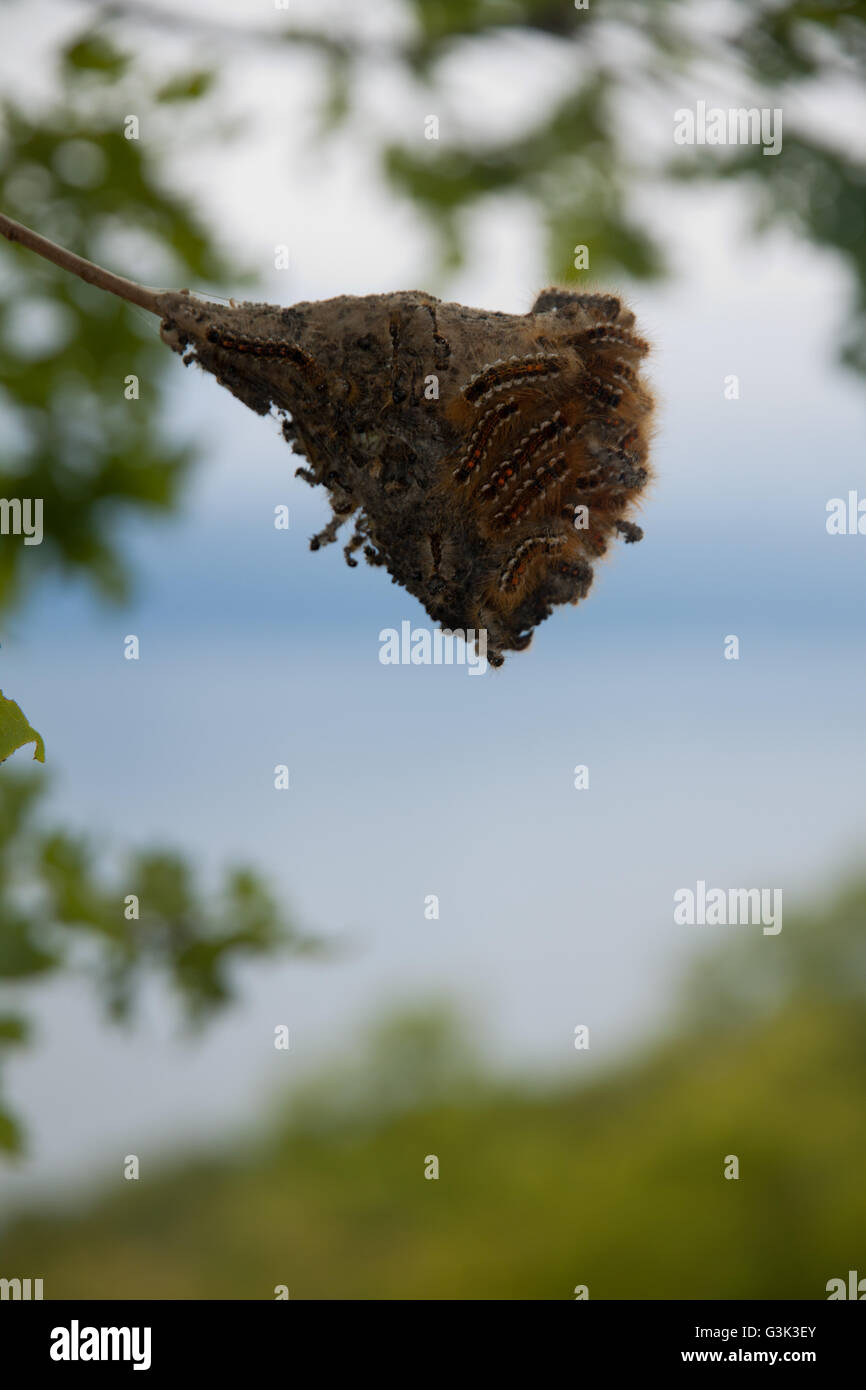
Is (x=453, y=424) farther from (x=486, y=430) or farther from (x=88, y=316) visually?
(x=88, y=316)

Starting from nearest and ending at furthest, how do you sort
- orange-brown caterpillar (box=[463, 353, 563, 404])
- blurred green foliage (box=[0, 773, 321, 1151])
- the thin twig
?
the thin twig, orange-brown caterpillar (box=[463, 353, 563, 404]), blurred green foliage (box=[0, 773, 321, 1151])

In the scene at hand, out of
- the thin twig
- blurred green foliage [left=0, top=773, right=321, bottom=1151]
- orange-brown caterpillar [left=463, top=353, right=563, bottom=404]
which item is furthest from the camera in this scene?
blurred green foliage [left=0, top=773, right=321, bottom=1151]

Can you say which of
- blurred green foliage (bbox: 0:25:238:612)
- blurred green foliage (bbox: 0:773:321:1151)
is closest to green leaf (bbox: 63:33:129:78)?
blurred green foliage (bbox: 0:25:238:612)

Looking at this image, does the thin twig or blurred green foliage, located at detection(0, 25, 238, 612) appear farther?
blurred green foliage, located at detection(0, 25, 238, 612)

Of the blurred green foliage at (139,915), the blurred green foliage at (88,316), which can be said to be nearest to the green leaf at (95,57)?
the blurred green foliage at (88,316)

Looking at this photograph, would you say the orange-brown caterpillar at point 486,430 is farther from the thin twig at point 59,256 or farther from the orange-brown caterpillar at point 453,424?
the thin twig at point 59,256

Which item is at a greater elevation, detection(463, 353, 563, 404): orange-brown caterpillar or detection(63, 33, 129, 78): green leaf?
detection(63, 33, 129, 78): green leaf

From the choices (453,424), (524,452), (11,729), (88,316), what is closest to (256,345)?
(453,424)

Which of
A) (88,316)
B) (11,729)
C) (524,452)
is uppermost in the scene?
(88,316)

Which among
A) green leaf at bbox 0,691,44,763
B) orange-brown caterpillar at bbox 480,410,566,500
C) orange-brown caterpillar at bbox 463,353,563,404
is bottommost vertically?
green leaf at bbox 0,691,44,763

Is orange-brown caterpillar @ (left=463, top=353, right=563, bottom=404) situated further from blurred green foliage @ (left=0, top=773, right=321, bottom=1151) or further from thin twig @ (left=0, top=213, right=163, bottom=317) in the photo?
blurred green foliage @ (left=0, top=773, right=321, bottom=1151)
